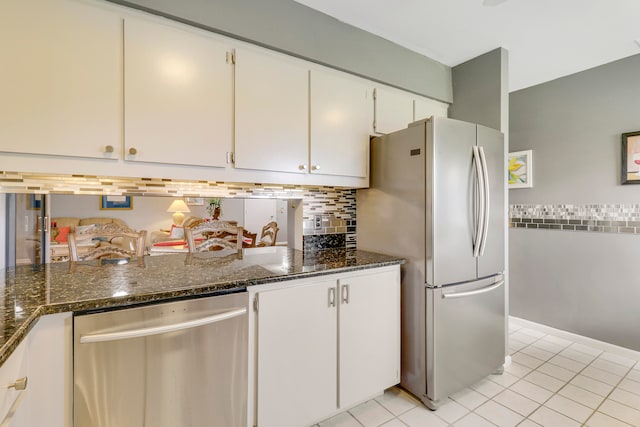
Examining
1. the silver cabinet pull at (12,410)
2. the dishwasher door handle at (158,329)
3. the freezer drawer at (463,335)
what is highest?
the dishwasher door handle at (158,329)

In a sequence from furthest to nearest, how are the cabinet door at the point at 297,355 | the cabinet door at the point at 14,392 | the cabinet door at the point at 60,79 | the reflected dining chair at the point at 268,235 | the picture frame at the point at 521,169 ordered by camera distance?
the picture frame at the point at 521,169, the reflected dining chair at the point at 268,235, the cabinet door at the point at 297,355, the cabinet door at the point at 60,79, the cabinet door at the point at 14,392

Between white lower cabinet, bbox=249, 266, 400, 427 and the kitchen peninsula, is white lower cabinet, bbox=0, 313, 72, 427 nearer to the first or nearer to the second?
the kitchen peninsula

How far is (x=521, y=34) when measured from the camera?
219 centimetres

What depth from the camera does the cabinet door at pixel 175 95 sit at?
1437 millimetres

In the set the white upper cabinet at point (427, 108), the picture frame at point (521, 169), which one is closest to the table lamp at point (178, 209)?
the white upper cabinet at point (427, 108)

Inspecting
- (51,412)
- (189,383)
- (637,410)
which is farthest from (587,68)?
(51,412)

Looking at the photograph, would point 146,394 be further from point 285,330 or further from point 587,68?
point 587,68

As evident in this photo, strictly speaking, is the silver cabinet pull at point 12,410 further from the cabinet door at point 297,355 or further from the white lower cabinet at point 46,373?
the cabinet door at point 297,355

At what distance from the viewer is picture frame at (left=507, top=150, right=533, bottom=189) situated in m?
3.06

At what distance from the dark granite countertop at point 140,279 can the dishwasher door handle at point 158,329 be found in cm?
10

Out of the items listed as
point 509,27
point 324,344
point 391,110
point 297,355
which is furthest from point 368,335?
point 509,27

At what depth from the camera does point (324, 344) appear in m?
1.61

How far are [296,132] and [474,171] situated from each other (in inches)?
47.6

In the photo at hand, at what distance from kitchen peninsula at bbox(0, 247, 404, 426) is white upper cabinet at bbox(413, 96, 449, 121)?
1.30 meters
